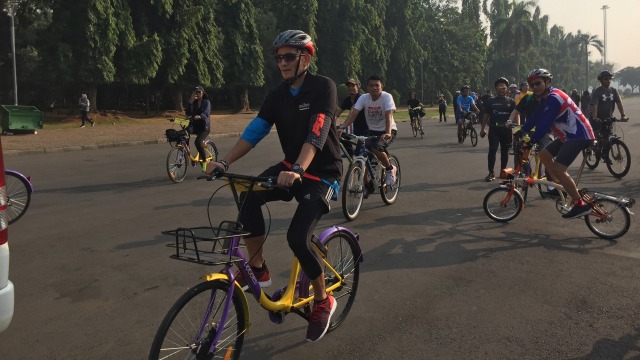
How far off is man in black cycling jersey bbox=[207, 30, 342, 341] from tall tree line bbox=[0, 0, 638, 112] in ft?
92.8

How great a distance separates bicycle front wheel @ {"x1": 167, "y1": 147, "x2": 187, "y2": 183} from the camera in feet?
34.3

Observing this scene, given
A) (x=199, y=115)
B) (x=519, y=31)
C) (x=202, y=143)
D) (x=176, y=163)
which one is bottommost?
(x=176, y=163)

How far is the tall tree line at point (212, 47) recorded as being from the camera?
28953mm

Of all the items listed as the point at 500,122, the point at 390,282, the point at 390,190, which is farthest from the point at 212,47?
the point at 390,282

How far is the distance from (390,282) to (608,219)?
122 inches

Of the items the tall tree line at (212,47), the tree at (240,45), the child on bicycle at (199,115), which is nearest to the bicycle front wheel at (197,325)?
the child on bicycle at (199,115)

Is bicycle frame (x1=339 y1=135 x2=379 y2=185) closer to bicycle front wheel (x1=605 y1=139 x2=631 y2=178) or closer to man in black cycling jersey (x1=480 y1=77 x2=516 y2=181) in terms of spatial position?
man in black cycling jersey (x1=480 y1=77 x2=516 y2=181)

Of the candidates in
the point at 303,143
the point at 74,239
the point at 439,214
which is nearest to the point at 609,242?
the point at 439,214

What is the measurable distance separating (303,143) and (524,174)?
544cm

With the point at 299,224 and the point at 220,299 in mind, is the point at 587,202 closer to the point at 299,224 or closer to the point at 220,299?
the point at 299,224

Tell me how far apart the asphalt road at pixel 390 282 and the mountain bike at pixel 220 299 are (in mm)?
365

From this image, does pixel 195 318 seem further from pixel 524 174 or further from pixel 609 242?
pixel 524 174

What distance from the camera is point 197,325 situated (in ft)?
9.30

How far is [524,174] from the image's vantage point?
7859mm
